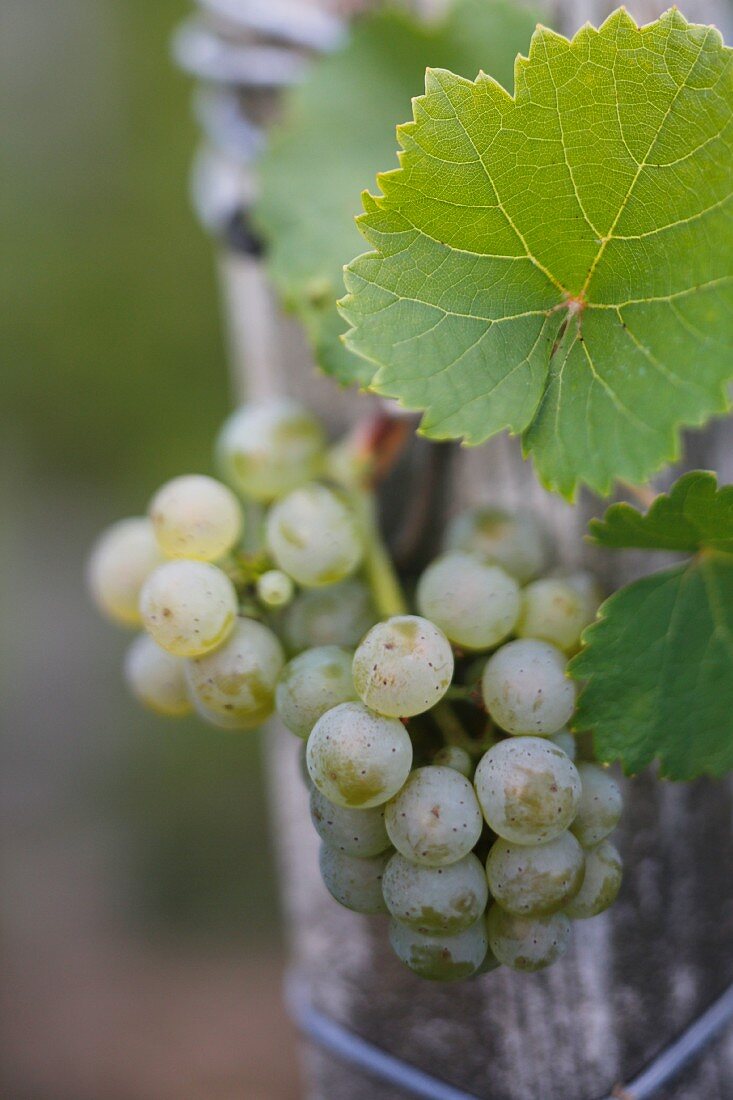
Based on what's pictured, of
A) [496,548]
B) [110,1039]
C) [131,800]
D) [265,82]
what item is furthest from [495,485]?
[110,1039]

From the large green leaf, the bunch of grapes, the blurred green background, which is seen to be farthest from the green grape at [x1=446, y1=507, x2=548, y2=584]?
the blurred green background

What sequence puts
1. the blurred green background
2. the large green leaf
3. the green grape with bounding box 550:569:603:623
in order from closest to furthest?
the green grape with bounding box 550:569:603:623, the large green leaf, the blurred green background

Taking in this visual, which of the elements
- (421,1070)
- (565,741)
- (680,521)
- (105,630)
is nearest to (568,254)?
(680,521)

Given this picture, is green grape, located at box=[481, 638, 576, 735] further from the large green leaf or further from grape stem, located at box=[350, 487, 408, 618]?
the large green leaf

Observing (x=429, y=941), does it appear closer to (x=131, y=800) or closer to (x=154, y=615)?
(x=154, y=615)

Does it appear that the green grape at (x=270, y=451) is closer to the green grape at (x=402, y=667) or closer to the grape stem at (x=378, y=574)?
the grape stem at (x=378, y=574)
